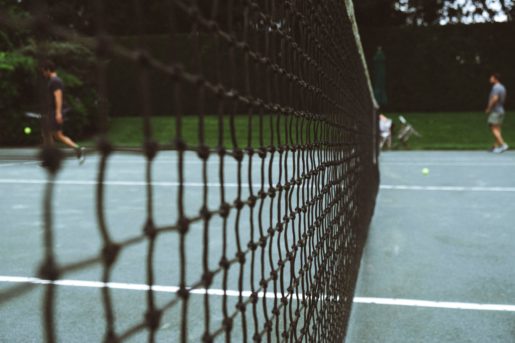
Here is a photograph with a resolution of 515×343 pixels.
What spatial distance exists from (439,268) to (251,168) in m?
2.14

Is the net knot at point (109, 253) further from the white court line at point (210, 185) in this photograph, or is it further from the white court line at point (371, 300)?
the white court line at point (210, 185)

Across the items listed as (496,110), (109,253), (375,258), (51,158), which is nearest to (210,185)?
(375,258)

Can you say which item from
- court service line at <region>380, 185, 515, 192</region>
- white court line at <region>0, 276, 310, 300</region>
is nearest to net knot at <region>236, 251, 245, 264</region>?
white court line at <region>0, 276, 310, 300</region>

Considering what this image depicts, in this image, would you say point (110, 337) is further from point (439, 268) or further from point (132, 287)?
point (439, 268)

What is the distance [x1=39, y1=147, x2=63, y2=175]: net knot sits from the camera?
1.95ft

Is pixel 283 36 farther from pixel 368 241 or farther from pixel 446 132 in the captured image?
pixel 446 132

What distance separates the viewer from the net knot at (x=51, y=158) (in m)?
0.59

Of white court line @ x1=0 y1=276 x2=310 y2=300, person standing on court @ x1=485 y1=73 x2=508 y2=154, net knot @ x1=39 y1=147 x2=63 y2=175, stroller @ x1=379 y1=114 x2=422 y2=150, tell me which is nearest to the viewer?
net knot @ x1=39 y1=147 x2=63 y2=175

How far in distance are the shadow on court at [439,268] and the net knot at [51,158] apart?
6.67 feet

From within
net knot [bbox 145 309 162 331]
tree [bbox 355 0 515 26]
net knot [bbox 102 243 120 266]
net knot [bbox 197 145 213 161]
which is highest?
tree [bbox 355 0 515 26]

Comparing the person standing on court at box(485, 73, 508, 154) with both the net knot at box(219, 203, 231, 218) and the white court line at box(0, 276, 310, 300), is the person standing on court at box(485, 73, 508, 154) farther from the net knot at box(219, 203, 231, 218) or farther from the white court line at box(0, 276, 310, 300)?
the net knot at box(219, 203, 231, 218)

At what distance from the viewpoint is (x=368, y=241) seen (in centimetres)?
450

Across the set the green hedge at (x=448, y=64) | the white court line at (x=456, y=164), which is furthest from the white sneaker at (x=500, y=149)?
the green hedge at (x=448, y=64)

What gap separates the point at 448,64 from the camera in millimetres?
19094
